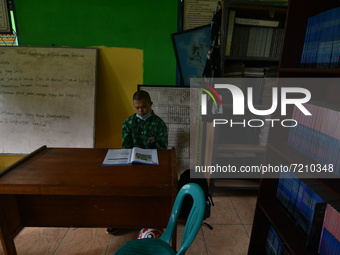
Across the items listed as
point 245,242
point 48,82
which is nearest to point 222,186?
point 245,242

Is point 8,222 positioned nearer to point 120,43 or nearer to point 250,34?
point 120,43

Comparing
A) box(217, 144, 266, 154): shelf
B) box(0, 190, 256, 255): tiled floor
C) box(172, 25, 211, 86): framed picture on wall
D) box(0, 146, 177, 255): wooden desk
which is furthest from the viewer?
box(172, 25, 211, 86): framed picture on wall

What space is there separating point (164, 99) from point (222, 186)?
3.78 feet

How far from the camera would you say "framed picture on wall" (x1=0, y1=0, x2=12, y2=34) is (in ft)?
7.20

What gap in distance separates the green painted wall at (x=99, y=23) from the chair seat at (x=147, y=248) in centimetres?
187

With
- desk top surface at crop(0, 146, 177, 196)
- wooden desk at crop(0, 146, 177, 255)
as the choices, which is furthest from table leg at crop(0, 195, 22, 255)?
desk top surface at crop(0, 146, 177, 196)

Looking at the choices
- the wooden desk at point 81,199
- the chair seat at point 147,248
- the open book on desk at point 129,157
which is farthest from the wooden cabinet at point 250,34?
the chair seat at point 147,248

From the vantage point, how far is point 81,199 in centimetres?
Result: 142

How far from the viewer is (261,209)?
4.89 feet

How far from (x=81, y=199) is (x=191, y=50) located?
5.93ft

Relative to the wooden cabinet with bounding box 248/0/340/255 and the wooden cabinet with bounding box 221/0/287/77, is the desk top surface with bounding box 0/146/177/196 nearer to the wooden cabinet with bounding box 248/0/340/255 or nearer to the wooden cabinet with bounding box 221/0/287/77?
the wooden cabinet with bounding box 248/0/340/255

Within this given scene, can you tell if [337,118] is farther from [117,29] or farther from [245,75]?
[117,29]

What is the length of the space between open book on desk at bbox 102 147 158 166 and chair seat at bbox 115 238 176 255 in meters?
0.48

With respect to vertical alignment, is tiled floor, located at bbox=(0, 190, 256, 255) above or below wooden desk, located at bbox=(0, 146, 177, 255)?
below
